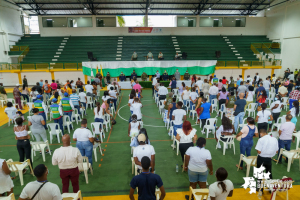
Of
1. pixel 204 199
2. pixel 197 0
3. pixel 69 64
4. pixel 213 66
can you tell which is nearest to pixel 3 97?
pixel 69 64

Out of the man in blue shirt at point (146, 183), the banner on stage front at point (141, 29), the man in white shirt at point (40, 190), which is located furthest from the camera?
the banner on stage front at point (141, 29)

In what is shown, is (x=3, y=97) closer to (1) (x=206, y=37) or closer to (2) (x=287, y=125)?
(2) (x=287, y=125)

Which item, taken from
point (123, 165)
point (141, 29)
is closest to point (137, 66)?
point (141, 29)

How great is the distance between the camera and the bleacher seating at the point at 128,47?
23.5m

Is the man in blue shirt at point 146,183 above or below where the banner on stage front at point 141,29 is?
below

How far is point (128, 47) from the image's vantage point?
25.4 m

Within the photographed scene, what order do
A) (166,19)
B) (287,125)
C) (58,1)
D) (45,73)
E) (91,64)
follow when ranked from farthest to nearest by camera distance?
(166,19)
(58,1)
(45,73)
(91,64)
(287,125)

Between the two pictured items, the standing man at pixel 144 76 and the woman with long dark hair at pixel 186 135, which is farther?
the standing man at pixel 144 76

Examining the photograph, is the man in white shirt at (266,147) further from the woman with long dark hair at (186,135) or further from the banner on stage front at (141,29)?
the banner on stage front at (141,29)

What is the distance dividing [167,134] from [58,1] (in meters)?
23.8

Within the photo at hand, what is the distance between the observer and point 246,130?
16.8 feet

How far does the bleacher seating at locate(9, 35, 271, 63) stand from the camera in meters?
23.5

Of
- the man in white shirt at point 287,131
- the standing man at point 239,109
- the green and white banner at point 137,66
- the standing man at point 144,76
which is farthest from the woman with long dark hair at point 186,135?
the green and white banner at point 137,66

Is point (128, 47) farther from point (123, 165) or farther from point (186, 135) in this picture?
point (186, 135)
